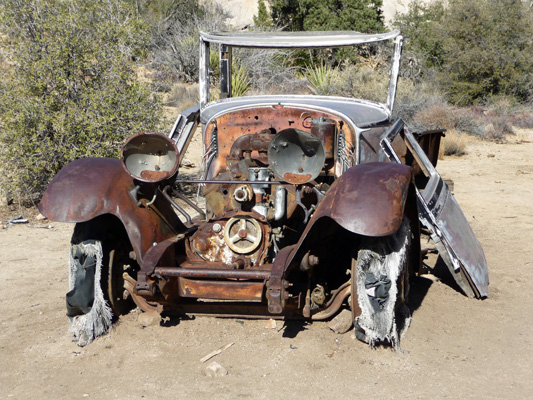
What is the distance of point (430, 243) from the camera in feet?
21.8

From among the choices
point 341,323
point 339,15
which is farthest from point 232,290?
point 339,15

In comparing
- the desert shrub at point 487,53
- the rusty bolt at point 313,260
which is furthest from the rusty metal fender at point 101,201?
the desert shrub at point 487,53

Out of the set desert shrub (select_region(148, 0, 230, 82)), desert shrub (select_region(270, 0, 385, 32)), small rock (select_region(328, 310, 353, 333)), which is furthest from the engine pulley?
desert shrub (select_region(270, 0, 385, 32))

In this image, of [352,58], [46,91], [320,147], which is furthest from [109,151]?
[352,58]

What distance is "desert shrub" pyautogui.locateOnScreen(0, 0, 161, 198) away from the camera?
7.66 meters

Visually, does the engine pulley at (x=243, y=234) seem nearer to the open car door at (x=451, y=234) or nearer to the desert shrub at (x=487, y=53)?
the open car door at (x=451, y=234)

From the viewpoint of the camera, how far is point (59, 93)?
7.97m

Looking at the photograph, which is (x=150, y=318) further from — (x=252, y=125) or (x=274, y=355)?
(x=252, y=125)

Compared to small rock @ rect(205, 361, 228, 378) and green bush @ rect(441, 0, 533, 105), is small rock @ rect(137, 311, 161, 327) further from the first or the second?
green bush @ rect(441, 0, 533, 105)

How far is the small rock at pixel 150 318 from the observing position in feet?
14.3

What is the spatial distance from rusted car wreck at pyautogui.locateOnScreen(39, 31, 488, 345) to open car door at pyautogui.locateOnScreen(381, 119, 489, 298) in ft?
0.04

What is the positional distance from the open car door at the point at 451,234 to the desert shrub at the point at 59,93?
14.3 ft

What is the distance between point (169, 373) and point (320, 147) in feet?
5.65

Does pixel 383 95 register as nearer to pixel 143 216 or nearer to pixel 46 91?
pixel 46 91
